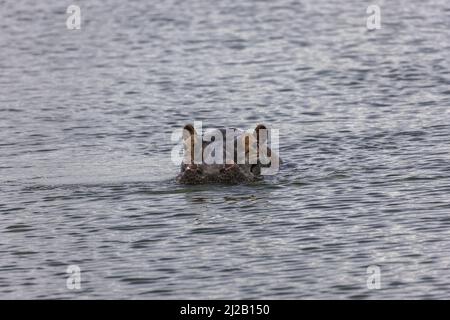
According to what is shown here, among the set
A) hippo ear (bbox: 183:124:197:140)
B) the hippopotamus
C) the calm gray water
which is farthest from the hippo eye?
hippo ear (bbox: 183:124:197:140)

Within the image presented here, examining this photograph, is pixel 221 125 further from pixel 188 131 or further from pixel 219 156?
pixel 219 156

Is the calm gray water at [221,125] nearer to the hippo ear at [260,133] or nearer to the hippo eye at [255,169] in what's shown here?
the hippo eye at [255,169]

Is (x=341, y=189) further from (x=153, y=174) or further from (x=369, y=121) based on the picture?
(x=369, y=121)

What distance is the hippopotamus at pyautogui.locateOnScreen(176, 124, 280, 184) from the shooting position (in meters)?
19.7

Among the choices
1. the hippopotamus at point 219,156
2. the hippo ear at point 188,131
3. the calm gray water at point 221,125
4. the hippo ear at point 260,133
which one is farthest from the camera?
the hippo ear at point 260,133

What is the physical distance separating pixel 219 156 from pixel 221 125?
5.38 m

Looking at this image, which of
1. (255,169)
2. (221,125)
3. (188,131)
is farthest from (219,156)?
(221,125)

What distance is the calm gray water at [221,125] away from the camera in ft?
52.2

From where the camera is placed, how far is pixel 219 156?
1964 centimetres

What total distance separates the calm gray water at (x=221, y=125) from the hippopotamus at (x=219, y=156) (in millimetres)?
311

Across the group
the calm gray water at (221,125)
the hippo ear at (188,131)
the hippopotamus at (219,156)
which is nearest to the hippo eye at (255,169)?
the hippopotamus at (219,156)

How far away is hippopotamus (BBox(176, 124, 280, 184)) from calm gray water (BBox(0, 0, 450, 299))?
1.02 feet

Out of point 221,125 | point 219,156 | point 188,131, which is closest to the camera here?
point 219,156

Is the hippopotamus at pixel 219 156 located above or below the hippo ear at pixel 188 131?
below
